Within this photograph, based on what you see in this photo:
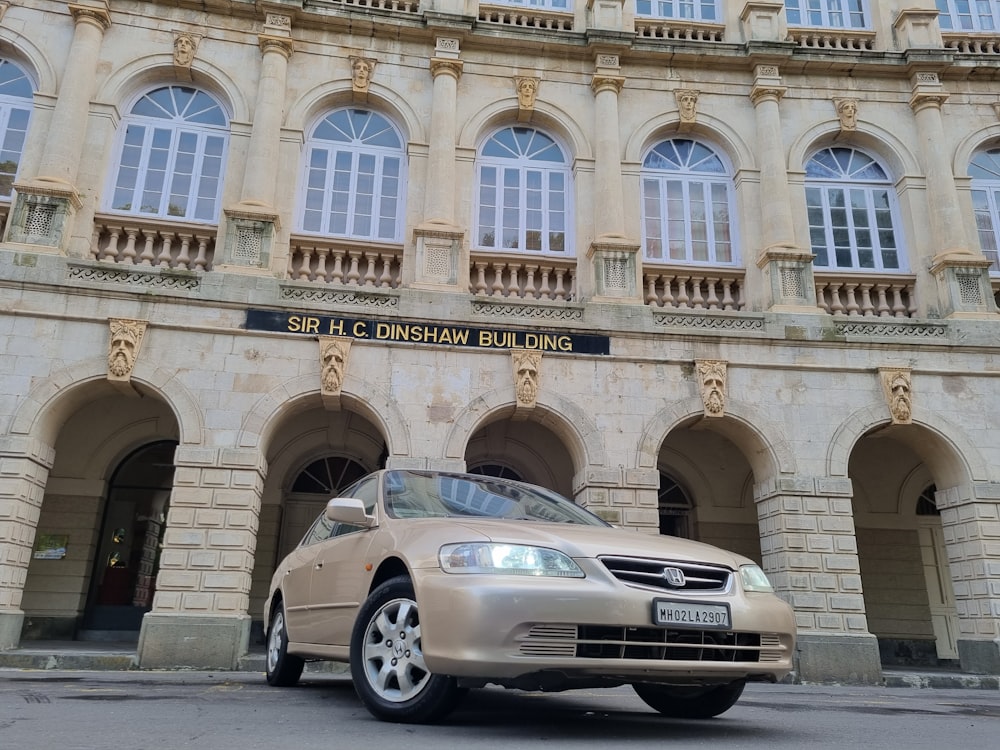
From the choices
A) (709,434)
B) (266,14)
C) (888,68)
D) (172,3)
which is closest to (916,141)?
(888,68)

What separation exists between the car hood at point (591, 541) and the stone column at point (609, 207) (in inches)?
353

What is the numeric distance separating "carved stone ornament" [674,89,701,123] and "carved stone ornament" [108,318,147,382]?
414 inches

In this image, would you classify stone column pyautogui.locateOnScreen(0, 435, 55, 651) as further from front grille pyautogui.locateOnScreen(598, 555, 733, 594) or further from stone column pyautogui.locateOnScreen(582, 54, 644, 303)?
front grille pyautogui.locateOnScreen(598, 555, 733, 594)

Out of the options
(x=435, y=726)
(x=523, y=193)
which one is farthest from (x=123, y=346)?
(x=435, y=726)

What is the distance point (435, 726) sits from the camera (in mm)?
4258

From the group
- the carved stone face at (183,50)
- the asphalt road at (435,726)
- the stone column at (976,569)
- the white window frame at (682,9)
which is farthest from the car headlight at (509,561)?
the white window frame at (682,9)

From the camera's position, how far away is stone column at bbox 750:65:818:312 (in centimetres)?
1393

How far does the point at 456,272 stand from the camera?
1350cm

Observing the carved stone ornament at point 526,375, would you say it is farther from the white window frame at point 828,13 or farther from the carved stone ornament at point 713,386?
the white window frame at point 828,13

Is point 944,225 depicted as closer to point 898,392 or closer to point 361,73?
point 898,392

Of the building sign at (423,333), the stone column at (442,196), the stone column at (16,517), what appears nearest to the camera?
the stone column at (16,517)

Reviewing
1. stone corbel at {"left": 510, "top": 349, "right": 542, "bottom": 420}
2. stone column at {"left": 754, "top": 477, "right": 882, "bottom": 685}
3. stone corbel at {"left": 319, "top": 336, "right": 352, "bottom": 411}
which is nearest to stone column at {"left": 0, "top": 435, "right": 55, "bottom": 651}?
stone corbel at {"left": 319, "top": 336, "right": 352, "bottom": 411}

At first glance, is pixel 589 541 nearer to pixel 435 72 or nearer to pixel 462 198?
pixel 462 198

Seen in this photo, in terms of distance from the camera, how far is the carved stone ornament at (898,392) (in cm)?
1320
